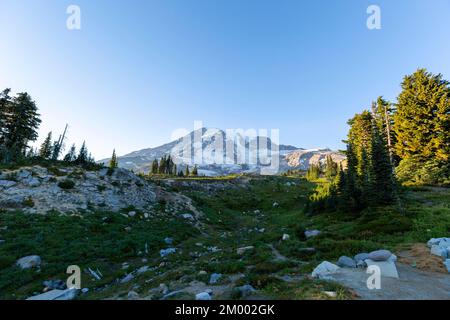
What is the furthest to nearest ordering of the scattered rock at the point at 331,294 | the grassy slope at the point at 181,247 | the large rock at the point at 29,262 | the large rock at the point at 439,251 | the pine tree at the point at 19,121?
the pine tree at the point at 19,121
the large rock at the point at 29,262
the large rock at the point at 439,251
the grassy slope at the point at 181,247
the scattered rock at the point at 331,294

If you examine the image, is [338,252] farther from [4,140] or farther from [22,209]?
[4,140]

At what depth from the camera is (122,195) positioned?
2638 cm

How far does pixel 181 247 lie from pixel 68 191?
1419cm

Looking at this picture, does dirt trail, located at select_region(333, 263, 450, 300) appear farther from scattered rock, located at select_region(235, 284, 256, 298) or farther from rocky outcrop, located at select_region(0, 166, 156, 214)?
rocky outcrop, located at select_region(0, 166, 156, 214)

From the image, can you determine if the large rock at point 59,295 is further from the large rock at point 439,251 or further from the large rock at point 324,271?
the large rock at point 439,251

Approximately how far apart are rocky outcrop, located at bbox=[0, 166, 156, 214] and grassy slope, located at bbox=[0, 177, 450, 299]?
7.88ft

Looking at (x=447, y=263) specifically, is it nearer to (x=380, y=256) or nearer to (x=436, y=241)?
(x=380, y=256)

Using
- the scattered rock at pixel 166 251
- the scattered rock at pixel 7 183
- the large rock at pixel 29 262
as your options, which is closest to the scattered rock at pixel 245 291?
the scattered rock at pixel 166 251

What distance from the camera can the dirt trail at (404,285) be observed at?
673cm

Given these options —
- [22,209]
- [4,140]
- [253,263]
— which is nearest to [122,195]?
[22,209]

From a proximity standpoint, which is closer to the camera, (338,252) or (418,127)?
(338,252)

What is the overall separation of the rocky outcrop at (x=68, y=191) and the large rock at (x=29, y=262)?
25.2 ft

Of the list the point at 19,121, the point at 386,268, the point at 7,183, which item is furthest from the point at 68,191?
the point at 19,121
